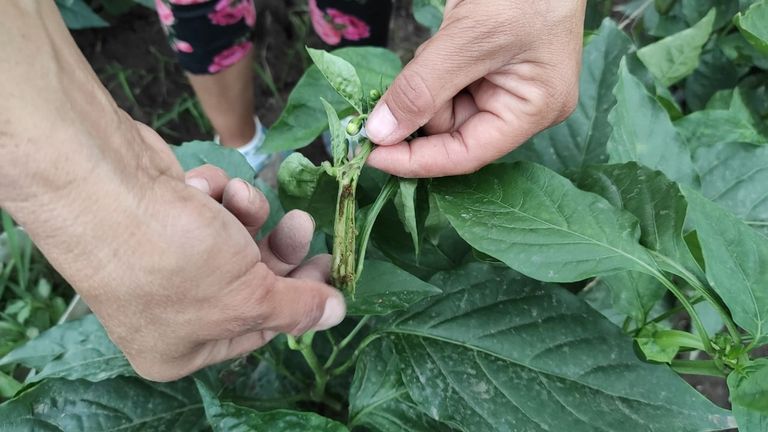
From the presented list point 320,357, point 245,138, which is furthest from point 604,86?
point 245,138

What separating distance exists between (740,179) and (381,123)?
1.66 feet

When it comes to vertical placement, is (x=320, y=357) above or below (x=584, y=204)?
below

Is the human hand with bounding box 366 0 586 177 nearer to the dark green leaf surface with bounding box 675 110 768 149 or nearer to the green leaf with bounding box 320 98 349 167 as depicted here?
the green leaf with bounding box 320 98 349 167

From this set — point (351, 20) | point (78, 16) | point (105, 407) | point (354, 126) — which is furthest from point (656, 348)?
point (78, 16)

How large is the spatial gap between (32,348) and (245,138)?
817 millimetres

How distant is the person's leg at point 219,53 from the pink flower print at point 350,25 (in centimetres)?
17

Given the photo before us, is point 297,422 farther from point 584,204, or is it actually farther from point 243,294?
point 584,204

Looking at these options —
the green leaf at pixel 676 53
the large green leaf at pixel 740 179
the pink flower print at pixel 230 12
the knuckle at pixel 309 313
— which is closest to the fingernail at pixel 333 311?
the knuckle at pixel 309 313

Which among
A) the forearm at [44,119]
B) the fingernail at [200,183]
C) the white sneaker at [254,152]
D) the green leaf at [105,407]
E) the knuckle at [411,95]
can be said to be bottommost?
the white sneaker at [254,152]

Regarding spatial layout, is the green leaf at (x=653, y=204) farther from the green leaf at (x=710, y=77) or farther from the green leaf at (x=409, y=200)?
the green leaf at (x=710, y=77)

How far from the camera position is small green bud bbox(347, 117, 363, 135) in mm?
620

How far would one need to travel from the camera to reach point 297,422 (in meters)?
0.65

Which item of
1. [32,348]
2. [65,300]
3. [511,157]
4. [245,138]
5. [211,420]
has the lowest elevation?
[65,300]

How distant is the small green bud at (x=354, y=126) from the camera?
2.03 feet
